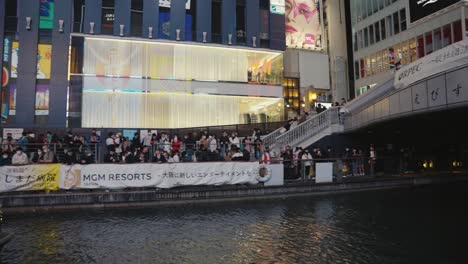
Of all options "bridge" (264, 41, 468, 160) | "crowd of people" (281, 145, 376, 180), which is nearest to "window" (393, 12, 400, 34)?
"bridge" (264, 41, 468, 160)

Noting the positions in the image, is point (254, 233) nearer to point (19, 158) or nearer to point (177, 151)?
point (177, 151)

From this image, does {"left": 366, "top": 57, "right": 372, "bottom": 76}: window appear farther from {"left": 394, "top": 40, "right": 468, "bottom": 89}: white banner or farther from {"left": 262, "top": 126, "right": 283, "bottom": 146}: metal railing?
{"left": 394, "top": 40, "right": 468, "bottom": 89}: white banner

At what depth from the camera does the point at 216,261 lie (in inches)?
293

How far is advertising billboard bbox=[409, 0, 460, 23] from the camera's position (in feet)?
104

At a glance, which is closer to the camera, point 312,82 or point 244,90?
point 244,90

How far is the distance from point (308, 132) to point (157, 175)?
13.1 metres

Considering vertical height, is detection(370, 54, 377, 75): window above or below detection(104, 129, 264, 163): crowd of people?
above

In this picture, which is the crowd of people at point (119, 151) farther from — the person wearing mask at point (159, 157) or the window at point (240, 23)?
the window at point (240, 23)

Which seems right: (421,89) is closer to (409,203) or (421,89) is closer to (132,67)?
(409,203)

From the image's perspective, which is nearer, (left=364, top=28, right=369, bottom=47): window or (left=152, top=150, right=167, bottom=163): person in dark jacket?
(left=152, top=150, right=167, bottom=163): person in dark jacket

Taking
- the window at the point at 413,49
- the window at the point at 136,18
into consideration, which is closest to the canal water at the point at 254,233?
the window at the point at 136,18

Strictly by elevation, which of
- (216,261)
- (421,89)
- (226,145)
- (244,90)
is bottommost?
(216,261)

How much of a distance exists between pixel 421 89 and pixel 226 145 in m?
10.7

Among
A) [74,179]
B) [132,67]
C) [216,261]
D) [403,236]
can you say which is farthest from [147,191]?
[132,67]
